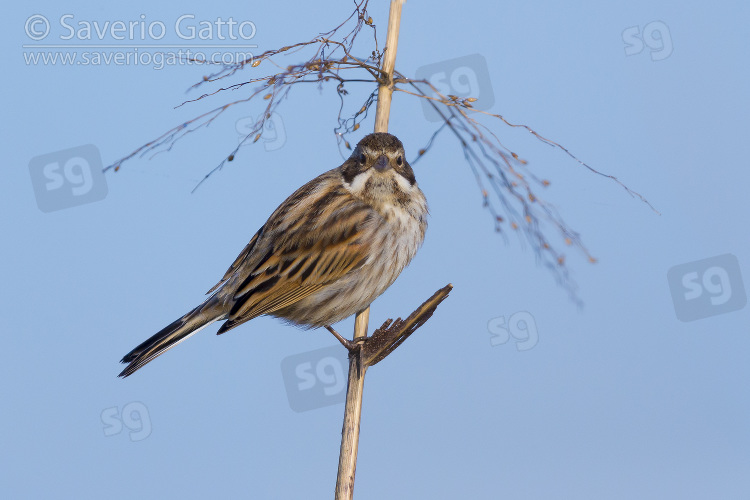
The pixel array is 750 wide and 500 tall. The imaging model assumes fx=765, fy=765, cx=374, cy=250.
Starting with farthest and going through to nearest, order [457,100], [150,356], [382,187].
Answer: [382,187] < [150,356] < [457,100]

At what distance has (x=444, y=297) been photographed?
3969mm

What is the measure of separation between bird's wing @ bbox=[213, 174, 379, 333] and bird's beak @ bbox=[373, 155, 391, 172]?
34cm

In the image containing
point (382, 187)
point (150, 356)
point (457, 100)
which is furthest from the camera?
point (382, 187)

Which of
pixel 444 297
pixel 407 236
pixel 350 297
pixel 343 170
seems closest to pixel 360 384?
pixel 444 297

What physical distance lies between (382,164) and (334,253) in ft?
2.21

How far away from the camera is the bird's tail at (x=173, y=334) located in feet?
14.1

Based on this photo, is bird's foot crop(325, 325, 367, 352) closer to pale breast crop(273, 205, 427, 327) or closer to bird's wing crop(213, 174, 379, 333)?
pale breast crop(273, 205, 427, 327)

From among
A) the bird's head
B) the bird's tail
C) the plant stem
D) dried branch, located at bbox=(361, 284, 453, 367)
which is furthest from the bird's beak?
the bird's tail

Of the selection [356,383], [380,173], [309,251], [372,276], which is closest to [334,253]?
[309,251]

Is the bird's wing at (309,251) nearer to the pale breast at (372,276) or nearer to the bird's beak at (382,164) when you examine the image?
the pale breast at (372,276)

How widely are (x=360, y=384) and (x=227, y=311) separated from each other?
53.3 inches

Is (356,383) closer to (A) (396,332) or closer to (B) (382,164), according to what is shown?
(A) (396,332)

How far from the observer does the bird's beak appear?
177 inches

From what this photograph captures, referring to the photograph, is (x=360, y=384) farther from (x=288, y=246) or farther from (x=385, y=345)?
(x=288, y=246)
